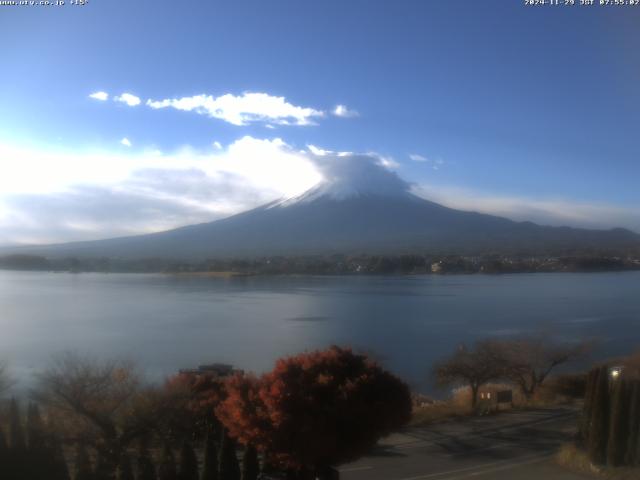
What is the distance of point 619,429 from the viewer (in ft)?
22.0

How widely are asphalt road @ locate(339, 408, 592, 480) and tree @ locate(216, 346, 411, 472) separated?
3.99 feet

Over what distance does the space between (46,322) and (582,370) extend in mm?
13102

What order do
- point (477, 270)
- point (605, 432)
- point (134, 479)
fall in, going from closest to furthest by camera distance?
1. point (134, 479)
2. point (605, 432)
3. point (477, 270)

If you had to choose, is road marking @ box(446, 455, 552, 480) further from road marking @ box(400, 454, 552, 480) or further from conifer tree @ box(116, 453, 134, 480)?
conifer tree @ box(116, 453, 134, 480)

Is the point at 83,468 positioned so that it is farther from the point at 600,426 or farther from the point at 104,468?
the point at 600,426

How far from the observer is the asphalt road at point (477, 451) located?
7004mm

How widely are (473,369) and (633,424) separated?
5.32 meters

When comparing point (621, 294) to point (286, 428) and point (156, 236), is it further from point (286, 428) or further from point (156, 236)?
point (156, 236)

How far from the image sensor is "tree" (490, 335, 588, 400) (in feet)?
41.4

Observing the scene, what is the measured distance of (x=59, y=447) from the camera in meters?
5.76

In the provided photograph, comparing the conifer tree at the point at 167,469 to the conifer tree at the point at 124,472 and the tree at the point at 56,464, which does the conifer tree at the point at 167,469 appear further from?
the tree at the point at 56,464

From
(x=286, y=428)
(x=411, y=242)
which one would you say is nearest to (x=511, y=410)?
(x=286, y=428)

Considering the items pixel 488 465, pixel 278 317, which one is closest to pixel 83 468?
pixel 488 465

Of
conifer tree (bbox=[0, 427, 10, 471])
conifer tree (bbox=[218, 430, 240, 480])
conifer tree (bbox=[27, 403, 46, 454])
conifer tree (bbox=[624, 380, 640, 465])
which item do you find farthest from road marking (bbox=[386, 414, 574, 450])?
conifer tree (bbox=[0, 427, 10, 471])
